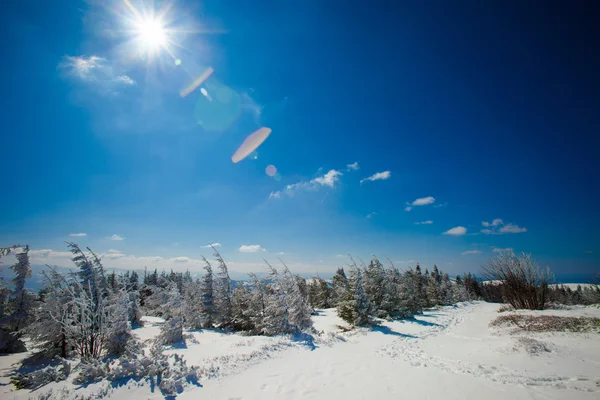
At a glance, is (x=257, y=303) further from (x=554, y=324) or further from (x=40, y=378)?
(x=554, y=324)

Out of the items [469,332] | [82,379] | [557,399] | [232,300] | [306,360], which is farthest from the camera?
[232,300]

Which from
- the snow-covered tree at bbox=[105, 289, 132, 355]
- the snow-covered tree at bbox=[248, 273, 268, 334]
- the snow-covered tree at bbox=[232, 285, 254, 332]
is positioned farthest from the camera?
the snow-covered tree at bbox=[232, 285, 254, 332]

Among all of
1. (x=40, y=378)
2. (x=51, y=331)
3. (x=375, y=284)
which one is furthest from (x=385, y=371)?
(x=51, y=331)

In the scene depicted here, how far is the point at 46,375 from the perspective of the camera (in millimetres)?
7801

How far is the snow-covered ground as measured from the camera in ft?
23.6

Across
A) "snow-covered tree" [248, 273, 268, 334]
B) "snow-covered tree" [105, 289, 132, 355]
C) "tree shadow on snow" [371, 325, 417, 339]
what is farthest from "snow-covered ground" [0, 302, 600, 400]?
"snow-covered tree" [248, 273, 268, 334]

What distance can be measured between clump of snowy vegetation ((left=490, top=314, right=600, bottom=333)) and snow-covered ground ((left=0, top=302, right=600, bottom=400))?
4.57 feet

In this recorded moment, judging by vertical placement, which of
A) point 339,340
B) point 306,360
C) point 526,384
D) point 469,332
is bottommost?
point 469,332

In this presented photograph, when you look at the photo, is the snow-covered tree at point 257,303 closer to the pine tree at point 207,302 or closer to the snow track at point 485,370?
the pine tree at point 207,302

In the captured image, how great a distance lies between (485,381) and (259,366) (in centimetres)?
886

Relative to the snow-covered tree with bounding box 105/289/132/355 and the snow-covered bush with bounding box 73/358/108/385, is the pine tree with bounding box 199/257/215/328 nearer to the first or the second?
the snow-covered tree with bounding box 105/289/132/355

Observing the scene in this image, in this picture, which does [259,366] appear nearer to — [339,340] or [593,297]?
[339,340]

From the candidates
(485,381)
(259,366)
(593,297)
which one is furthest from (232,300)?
(593,297)

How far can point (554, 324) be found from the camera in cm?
1488
